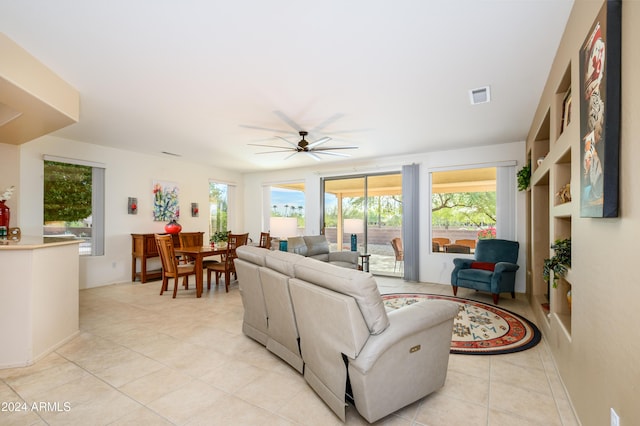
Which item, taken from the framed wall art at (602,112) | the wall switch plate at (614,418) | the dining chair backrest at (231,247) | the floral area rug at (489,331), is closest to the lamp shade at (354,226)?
the floral area rug at (489,331)

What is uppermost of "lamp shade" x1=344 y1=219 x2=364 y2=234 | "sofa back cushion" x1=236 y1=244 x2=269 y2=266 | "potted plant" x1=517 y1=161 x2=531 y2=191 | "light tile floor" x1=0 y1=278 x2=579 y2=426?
"potted plant" x1=517 y1=161 x2=531 y2=191

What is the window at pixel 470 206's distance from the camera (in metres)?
5.18

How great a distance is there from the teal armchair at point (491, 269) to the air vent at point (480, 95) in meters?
2.36

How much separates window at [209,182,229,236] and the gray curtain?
478cm

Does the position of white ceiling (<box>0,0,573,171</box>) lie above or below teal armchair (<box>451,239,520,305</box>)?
above

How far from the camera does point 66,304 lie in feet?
10.1

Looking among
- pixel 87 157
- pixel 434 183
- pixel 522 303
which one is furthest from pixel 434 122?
pixel 87 157

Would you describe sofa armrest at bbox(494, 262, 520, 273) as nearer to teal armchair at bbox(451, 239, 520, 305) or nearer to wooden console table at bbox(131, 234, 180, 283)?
teal armchair at bbox(451, 239, 520, 305)

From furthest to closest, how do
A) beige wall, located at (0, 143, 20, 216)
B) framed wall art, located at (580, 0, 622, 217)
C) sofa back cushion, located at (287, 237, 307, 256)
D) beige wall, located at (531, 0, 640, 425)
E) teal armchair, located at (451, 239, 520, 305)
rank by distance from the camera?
sofa back cushion, located at (287, 237, 307, 256), teal armchair, located at (451, 239, 520, 305), beige wall, located at (0, 143, 20, 216), framed wall art, located at (580, 0, 622, 217), beige wall, located at (531, 0, 640, 425)

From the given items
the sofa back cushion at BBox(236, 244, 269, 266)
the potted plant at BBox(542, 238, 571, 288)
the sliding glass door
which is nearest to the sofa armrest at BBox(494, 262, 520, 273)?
the potted plant at BBox(542, 238, 571, 288)

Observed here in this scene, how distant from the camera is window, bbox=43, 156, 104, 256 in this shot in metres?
4.96

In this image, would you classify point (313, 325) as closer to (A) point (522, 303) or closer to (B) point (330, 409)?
(B) point (330, 409)

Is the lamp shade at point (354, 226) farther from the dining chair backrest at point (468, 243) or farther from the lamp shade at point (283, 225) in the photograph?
the dining chair backrest at point (468, 243)

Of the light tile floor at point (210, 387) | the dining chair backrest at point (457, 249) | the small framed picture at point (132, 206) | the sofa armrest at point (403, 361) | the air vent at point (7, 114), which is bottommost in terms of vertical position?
the light tile floor at point (210, 387)
